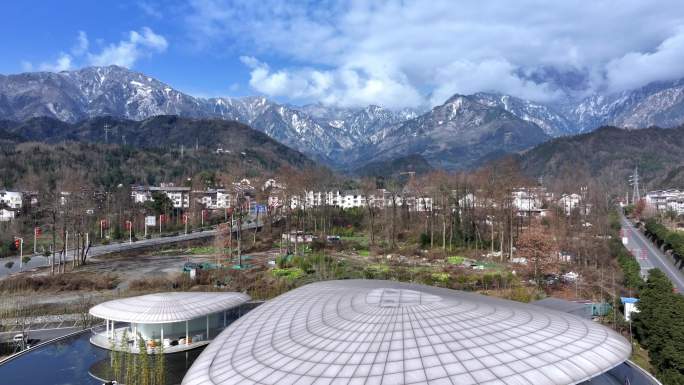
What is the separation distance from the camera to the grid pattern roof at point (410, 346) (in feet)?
33.8

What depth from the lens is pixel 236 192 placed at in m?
56.9

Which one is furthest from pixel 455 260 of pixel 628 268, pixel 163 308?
pixel 163 308

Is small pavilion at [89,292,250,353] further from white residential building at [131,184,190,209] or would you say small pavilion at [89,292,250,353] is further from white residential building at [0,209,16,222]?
white residential building at [131,184,190,209]

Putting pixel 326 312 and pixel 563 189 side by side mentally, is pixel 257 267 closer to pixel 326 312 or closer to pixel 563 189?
pixel 326 312

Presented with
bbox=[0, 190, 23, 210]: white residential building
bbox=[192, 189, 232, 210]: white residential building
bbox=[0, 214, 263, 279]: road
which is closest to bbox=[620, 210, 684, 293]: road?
bbox=[0, 214, 263, 279]: road

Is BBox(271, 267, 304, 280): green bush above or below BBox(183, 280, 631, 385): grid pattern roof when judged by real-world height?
below

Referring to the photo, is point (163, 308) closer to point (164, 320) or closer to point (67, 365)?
point (164, 320)

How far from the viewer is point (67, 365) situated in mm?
18297

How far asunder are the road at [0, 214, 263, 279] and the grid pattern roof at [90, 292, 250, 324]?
27.5 m

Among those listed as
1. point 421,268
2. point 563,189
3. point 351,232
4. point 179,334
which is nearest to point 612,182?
point 563,189

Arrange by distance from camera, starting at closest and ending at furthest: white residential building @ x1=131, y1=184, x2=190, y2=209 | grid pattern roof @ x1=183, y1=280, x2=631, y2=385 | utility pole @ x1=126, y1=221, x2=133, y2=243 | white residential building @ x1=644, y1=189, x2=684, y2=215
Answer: grid pattern roof @ x1=183, y1=280, x2=631, y2=385 < utility pole @ x1=126, y1=221, x2=133, y2=243 < white residential building @ x1=131, y1=184, x2=190, y2=209 < white residential building @ x1=644, y1=189, x2=684, y2=215

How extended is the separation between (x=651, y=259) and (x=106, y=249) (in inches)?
2452

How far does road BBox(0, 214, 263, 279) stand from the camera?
149 feet

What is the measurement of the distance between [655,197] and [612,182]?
41.3 meters
